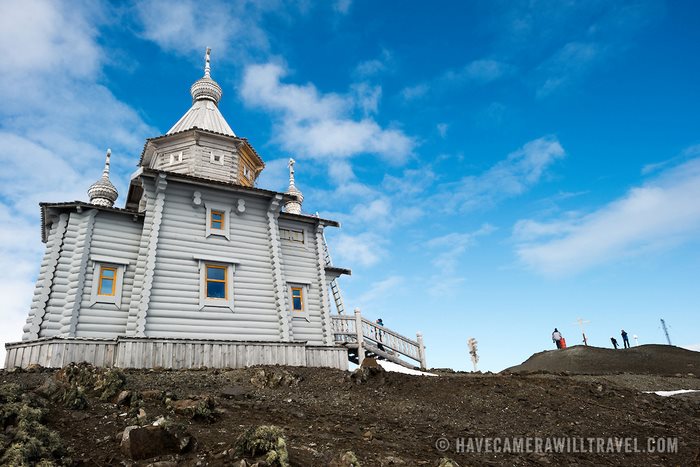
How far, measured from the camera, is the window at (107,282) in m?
16.4

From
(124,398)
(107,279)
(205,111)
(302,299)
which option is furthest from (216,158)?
(124,398)

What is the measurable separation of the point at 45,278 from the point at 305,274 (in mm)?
10043

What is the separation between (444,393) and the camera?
1168 cm

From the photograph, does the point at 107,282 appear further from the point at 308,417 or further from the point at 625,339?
the point at 625,339

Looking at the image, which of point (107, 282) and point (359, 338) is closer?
point (107, 282)

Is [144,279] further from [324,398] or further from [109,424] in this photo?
[109,424]

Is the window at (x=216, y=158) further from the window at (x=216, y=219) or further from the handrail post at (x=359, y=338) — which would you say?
the handrail post at (x=359, y=338)

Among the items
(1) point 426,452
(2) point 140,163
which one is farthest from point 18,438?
(2) point 140,163

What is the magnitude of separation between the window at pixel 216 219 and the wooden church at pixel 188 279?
9cm

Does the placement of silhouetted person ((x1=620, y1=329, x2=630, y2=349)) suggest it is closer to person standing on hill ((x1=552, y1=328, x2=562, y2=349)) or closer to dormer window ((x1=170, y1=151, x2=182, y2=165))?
person standing on hill ((x1=552, y1=328, x2=562, y2=349))

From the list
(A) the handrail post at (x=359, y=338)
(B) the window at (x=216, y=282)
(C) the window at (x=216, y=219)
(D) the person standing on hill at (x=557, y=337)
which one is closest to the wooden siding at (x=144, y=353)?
(B) the window at (x=216, y=282)

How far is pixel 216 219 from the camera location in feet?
62.3

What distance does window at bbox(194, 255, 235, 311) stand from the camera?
17.3 metres
